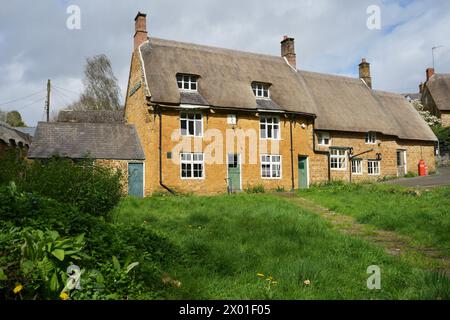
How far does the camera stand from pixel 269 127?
24875 mm

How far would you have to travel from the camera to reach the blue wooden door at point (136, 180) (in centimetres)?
2177

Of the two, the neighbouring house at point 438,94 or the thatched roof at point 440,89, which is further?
the neighbouring house at point 438,94

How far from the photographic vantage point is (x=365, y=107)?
103 feet

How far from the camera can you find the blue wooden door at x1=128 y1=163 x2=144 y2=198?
21766 millimetres

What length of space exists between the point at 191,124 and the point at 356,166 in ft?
45.0

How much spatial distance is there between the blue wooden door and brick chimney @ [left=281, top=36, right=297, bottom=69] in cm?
1497

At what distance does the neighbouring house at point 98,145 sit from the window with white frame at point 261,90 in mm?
8278

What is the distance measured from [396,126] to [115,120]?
25776mm

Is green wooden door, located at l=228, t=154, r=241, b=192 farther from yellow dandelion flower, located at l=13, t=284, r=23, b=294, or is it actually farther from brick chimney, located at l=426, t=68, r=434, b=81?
brick chimney, located at l=426, t=68, r=434, b=81

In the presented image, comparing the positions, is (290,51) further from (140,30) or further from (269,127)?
(140,30)

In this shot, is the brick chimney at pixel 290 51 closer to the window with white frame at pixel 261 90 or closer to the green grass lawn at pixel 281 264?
the window with white frame at pixel 261 90

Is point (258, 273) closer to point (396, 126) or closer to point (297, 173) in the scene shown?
point (297, 173)

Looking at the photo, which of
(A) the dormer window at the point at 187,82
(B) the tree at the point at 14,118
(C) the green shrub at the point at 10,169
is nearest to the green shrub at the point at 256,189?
(A) the dormer window at the point at 187,82
